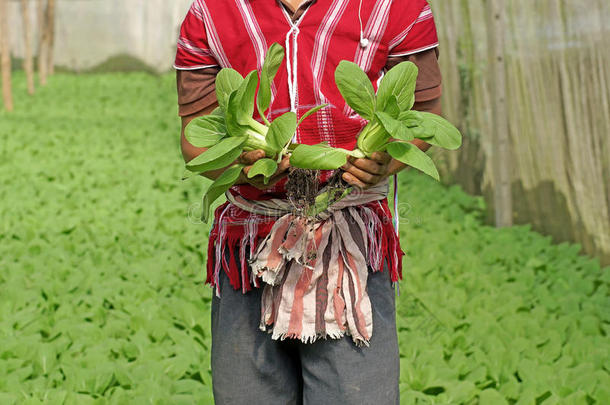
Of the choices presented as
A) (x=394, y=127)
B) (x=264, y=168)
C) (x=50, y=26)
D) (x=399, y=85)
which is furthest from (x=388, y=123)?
(x=50, y=26)

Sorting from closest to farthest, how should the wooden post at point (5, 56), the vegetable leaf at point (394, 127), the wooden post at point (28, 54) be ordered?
the vegetable leaf at point (394, 127), the wooden post at point (5, 56), the wooden post at point (28, 54)

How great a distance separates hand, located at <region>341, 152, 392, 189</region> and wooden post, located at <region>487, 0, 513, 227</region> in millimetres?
3736

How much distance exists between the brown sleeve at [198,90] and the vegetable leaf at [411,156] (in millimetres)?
485

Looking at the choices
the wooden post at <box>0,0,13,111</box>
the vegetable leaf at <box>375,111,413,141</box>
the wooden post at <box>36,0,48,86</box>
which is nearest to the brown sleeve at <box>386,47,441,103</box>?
the vegetable leaf at <box>375,111,413,141</box>

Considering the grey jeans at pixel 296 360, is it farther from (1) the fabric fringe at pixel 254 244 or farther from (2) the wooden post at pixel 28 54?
(2) the wooden post at pixel 28 54

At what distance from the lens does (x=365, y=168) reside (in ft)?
5.23

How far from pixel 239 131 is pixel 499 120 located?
389cm

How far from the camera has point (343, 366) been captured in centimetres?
172

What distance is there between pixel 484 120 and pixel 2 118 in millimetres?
7800

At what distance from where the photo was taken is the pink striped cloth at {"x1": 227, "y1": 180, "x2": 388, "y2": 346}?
67.1 inches

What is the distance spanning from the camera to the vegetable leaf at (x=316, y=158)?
149 cm

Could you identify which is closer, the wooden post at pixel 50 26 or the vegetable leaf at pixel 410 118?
the vegetable leaf at pixel 410 118

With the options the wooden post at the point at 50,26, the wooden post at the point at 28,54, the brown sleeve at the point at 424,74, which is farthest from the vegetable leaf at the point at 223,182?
the wooden post at the point at 50,26

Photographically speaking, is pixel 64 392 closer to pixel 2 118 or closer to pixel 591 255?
pixel 591 255
